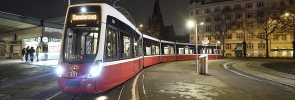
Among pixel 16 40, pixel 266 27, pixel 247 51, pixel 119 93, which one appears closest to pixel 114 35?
pixel 119 93

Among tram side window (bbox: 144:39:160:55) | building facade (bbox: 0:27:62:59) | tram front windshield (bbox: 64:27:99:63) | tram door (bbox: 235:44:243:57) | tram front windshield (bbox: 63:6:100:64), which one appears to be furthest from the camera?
tram door (bbox: 235:44:243:57)

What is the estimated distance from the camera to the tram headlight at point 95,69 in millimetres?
7177

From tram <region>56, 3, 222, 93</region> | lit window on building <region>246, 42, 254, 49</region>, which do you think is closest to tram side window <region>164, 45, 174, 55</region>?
tram <region>56, 3, 222, 93</region>

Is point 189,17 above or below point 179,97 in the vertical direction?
above

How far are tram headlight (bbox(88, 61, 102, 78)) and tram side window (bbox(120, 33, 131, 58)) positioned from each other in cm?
217

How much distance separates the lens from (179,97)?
772 centimetres

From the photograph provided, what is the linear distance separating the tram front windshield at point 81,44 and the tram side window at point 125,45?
6.18 ft

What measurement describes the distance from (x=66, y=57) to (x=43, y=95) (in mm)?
1734

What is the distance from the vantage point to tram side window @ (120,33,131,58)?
956 cm

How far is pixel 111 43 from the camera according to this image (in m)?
8.23

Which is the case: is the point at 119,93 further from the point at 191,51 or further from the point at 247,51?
the point at 247,51

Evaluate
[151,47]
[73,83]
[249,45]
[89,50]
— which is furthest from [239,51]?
[73,83]

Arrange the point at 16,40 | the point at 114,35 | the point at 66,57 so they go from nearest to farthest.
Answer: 1. the point at 66,57
2. the point at 114,35
3. the point at 16,40

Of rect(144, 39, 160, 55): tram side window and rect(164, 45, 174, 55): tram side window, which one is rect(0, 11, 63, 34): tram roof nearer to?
rect(144, 39, 160, 55): tram side window
